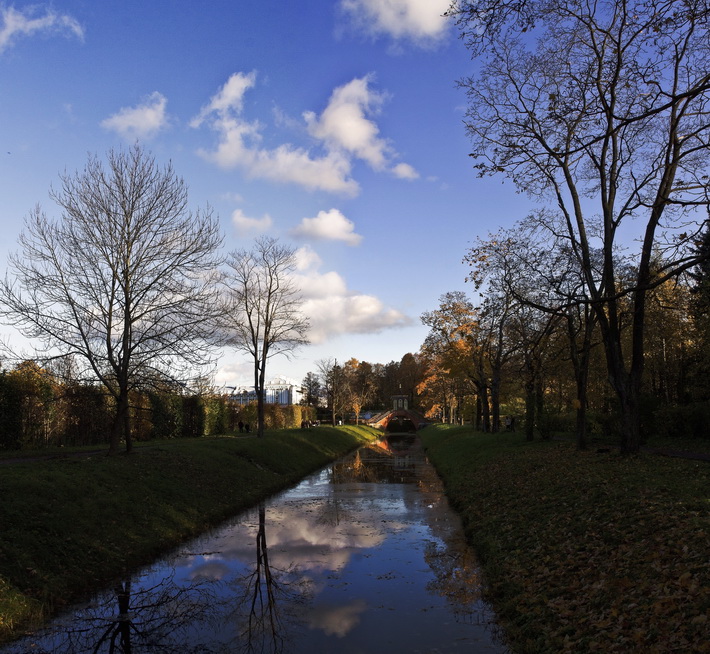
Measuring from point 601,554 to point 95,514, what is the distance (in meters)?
10.1

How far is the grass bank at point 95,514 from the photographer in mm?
8531

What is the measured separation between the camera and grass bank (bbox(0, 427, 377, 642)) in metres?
8.53

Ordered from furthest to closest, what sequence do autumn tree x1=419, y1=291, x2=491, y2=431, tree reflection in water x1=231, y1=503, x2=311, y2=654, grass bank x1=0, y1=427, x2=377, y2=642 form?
autumn tree x1=419, y1=291, x2=491, y2=431
grass bank x1=0, y1=427, x2=377, y2=642
tree reflection in water x1=231, y1=503, x2=311, y2=654

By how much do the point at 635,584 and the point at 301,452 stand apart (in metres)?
26.8

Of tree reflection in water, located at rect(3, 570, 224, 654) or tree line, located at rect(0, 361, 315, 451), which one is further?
tree line, located at rect(0, 361, 315, 451)

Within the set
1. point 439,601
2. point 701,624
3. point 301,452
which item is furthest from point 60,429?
point 701,624

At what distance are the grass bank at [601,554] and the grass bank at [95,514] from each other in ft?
23.4

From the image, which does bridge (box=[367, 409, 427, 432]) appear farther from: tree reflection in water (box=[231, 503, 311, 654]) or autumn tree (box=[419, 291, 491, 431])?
tree reflection in water (box=[231, 503, 311, 654])

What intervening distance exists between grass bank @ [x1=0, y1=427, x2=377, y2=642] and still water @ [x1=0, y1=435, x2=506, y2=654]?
52 centimetres

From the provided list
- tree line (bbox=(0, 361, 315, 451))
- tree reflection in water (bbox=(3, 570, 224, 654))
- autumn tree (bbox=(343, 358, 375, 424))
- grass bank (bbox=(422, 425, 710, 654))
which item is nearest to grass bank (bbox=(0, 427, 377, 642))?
tree reflection in water (bbox=(3, 570, 224, 654))

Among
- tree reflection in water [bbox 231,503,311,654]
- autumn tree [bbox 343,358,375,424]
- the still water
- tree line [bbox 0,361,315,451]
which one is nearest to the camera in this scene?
the still water

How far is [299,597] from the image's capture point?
9305 millimetres

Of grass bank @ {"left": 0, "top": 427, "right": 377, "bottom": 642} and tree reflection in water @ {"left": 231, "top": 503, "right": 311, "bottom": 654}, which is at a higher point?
grass bank @ {"left": 0, "top": 427, "right": 377, "bottom": 642}

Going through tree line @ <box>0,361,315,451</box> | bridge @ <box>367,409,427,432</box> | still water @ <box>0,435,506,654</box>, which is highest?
tree line @ <box>0,361,315,451</box>
